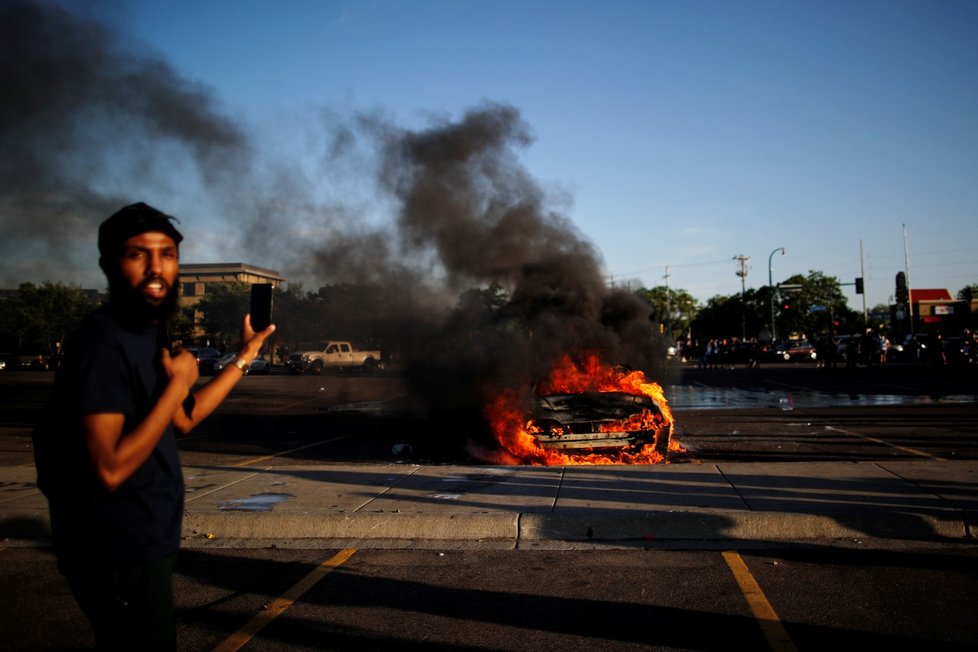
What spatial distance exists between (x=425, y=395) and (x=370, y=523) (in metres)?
8.84

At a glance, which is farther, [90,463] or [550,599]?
[550,599]

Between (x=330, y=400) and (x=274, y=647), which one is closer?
(x=274, y=647)

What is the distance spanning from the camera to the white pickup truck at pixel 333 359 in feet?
124

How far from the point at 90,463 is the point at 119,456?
7 centimetres

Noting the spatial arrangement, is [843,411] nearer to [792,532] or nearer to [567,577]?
[792,532]

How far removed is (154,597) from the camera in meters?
1.94

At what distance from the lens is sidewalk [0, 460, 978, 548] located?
18.8 feet

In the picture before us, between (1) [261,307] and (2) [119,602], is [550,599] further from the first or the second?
(2) [119,602]

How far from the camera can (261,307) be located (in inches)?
91.5

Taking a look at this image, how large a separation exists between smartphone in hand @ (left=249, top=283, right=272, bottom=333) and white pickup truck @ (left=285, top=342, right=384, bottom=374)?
3471 cm

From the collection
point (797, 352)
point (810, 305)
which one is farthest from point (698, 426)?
point (810, 305)

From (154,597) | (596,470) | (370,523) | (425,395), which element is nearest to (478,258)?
(425,395)

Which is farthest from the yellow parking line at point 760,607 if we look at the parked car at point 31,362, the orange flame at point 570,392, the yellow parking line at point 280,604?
the parked car at point 31,362

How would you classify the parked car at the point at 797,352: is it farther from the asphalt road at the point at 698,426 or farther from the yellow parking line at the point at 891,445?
the yellow parking line at the point at 891,445
